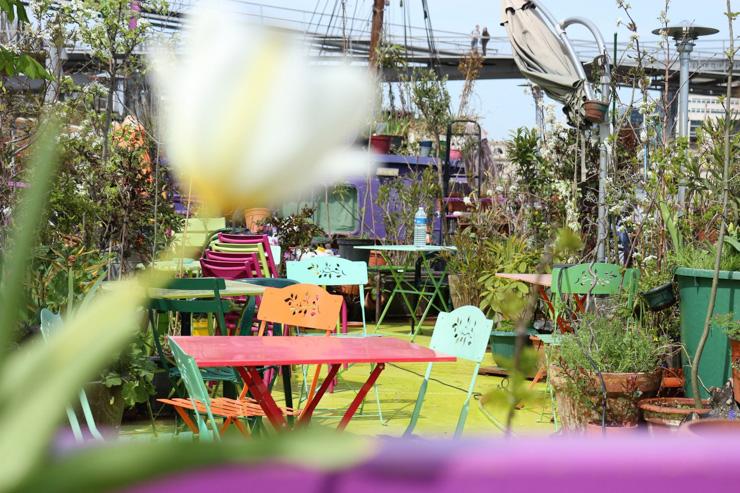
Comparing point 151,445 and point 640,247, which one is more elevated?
point 151,445

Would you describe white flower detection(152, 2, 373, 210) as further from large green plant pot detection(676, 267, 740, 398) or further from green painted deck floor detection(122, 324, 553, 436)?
large green plant pot detection(676, 267, 740, 398)

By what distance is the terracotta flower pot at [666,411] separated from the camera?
4188 millimetres

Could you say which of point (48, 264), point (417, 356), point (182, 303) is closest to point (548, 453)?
point (417, 356)

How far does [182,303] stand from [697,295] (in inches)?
95.5

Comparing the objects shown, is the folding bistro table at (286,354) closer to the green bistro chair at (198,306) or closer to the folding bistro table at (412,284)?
the green bistro chair at (198,306)

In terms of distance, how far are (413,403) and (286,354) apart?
244cm

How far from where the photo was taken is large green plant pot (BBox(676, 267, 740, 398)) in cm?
461

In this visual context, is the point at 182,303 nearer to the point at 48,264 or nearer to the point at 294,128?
the point at 48,264

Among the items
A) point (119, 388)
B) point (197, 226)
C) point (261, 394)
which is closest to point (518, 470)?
point (197, 226)

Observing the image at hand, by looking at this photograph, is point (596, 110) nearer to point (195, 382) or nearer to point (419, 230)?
point (419, 230)

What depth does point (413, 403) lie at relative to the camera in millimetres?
5648

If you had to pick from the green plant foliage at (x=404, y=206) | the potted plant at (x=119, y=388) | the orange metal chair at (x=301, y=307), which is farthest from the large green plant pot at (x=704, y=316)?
the green plant foliage at (x=404, y=206)

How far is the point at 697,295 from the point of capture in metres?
4.75

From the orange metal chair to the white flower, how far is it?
Answer: 4.05 metres
